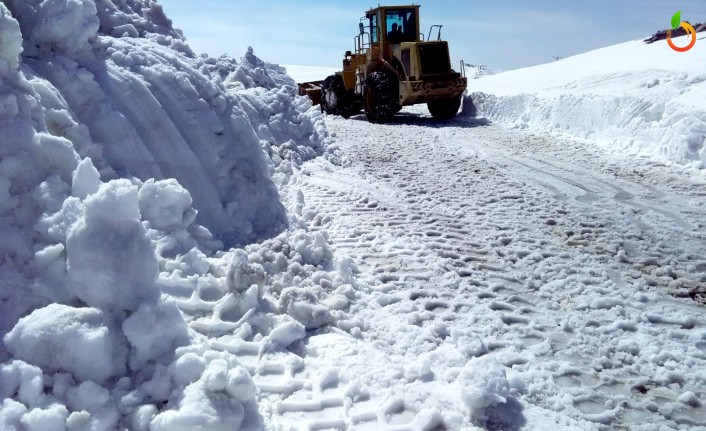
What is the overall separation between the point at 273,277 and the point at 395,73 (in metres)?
11.1

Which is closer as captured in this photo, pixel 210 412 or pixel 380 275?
pixel 210 412

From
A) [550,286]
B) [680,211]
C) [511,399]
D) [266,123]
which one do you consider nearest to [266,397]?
[511,399]

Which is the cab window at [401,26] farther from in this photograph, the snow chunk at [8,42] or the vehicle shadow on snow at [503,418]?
the vehicle shadow on snow at [503,418]

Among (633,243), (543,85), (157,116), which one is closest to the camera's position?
(157,116)

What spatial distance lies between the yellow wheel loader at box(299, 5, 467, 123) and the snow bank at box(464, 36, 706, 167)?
5.50 feet

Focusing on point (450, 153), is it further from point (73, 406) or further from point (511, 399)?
point (73, 406)

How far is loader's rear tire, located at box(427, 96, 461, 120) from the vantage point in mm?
14672

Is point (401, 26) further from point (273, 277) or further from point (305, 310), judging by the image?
point (305, 310)

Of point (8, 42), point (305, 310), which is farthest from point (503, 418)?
point (8, 42)

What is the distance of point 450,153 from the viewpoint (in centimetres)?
957

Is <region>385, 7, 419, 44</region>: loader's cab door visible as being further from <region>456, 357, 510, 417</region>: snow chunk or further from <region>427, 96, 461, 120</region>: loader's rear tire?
<region>456, 357, 510, 417</region>: snow chunk

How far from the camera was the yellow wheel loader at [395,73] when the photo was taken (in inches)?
533

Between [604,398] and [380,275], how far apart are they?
1.86 meters

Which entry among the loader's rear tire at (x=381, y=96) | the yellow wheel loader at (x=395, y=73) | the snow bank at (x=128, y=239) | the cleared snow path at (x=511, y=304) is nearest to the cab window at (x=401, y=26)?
the yellow wheel loader at (x=395, y=73)
